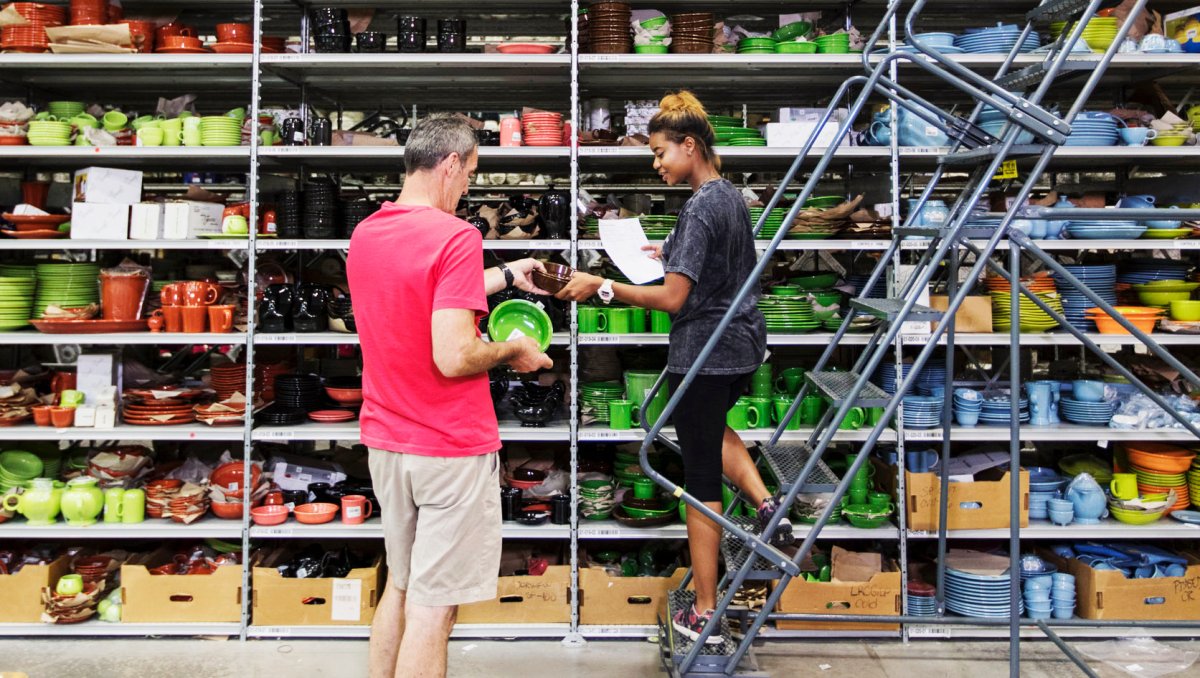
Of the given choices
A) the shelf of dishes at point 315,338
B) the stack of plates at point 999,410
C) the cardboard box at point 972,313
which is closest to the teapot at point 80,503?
the shelf of dishes at point 315,338

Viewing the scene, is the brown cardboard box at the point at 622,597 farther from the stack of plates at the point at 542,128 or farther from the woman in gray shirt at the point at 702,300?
the stack of plates at the point at 542,128

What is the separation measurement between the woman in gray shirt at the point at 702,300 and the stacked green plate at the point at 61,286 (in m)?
2.78

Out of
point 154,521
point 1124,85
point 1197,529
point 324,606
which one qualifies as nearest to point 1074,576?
point 1197,529

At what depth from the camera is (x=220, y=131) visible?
4.18 m

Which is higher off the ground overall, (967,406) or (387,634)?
(967,406)

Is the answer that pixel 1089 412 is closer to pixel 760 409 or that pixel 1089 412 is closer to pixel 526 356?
pixel 760 409

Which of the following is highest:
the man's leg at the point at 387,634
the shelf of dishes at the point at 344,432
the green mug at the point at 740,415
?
the green mug at the point at 740,415

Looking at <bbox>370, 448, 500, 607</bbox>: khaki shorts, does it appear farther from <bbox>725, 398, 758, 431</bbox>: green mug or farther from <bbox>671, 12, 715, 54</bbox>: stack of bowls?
<bbox>671, 12, 715, 54</bbox>: stack of bowls

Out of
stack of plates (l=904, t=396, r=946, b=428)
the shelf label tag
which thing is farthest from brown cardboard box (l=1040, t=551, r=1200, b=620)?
the shelf label tag

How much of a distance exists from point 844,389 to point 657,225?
133cm

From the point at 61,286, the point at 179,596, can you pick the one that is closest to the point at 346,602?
the point at 179,596

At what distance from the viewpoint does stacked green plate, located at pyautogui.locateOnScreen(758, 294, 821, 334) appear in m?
4.13

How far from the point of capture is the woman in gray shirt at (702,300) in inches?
126

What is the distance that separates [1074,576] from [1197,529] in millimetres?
611
